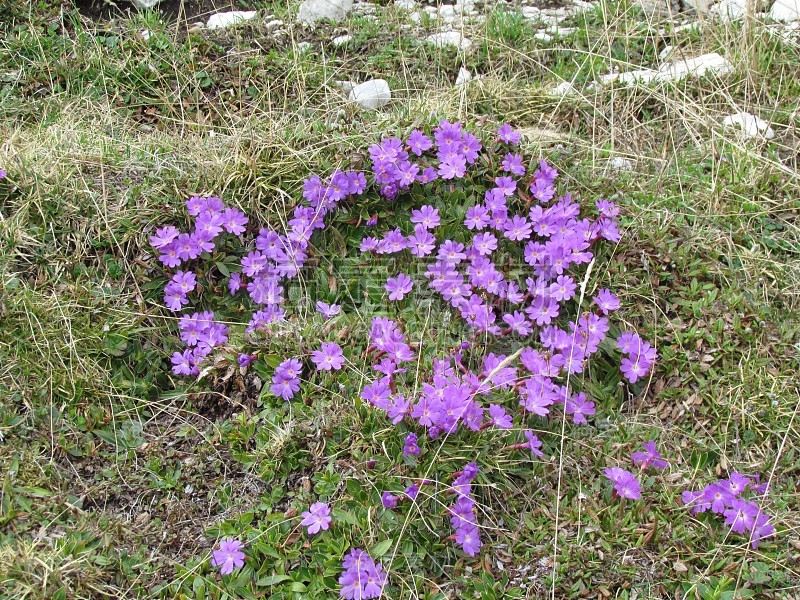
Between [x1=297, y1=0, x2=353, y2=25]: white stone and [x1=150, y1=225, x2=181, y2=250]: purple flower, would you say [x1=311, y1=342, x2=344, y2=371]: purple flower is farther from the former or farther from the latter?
[x1=297, y1=0, x2=353, y2=25]: white stone

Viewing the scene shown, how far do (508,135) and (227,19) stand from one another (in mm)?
2277

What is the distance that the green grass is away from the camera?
2.86m

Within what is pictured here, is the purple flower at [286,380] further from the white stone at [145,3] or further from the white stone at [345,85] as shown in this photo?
the white stone at [145,3]

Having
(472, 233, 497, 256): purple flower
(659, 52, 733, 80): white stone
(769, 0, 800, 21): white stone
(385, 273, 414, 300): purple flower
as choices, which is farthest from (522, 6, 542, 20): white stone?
(385, 273, 414, 300): purple flower

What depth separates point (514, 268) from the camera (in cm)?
368

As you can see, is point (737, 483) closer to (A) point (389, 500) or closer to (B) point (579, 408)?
(B) point (579, 408)

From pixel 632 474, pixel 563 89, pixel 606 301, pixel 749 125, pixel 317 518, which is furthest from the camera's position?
pixel 563 89

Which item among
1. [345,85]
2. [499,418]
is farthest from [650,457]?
[345,85]

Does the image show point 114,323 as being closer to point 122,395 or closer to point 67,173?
point 122,395

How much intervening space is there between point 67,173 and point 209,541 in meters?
1.96

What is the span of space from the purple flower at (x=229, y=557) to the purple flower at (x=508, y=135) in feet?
7.50

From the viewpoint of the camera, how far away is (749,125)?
4.39m

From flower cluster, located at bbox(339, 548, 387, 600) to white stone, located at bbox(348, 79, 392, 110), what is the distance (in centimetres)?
262

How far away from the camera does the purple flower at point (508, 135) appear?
3904 millimetres
